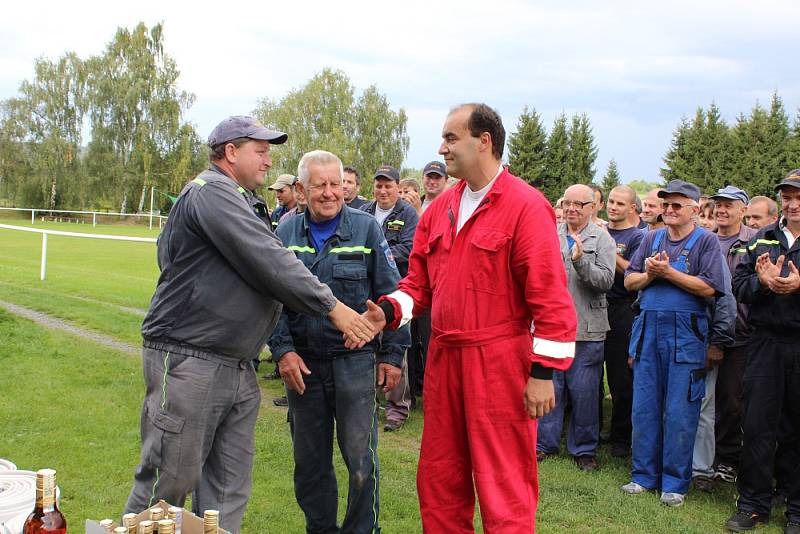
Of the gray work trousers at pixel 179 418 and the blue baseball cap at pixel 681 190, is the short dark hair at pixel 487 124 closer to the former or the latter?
the gray work trousers at pixel 179 418

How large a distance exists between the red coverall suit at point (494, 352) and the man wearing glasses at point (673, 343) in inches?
97.7

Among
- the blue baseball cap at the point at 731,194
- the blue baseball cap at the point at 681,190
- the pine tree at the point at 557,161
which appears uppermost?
the pine tree at the point at 557,161

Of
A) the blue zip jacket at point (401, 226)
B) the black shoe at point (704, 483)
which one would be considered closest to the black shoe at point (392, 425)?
the blue zip jacket at point (401, 226)

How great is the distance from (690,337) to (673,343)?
0.46ft

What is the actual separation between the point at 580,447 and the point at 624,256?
7.00 ft

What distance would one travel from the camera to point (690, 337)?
576cm

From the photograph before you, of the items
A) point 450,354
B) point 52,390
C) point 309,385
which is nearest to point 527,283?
point 450,354

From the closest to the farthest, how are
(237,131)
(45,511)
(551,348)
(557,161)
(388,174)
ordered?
(45,511) < (551,348) < (237,131) < (388,174) < (557,161)

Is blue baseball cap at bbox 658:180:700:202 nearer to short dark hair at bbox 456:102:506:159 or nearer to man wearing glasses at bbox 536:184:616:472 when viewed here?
man wearing glasses at bbox 536:184:616:472

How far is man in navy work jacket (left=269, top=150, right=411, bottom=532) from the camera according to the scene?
4.44 metres

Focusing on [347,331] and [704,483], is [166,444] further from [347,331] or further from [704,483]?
[704,483]

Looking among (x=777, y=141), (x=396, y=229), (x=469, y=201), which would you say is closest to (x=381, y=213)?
(x=396, y=229)

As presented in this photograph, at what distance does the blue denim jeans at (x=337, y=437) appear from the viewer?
4.45m

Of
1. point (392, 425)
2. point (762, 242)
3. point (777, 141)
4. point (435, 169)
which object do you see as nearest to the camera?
point (762, 242)
